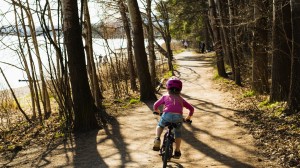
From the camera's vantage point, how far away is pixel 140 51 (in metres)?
13.4

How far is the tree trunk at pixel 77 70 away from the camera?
9.25 metres

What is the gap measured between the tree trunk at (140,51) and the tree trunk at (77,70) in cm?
403

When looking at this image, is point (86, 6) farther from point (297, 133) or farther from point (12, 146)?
point (297, 133)

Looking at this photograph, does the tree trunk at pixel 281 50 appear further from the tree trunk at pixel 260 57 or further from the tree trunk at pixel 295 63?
the tree trunk at pixel 260 57

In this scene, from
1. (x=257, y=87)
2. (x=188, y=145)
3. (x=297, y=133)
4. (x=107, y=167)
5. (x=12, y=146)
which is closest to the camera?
(x=107, y=167)

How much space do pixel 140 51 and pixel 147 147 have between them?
628cm

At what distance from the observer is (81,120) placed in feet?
31.2

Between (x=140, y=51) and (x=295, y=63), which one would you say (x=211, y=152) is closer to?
(x=295, y=63)

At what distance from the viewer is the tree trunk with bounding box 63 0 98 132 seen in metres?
9.25

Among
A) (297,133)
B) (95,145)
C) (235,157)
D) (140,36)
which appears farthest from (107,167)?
(140,36)

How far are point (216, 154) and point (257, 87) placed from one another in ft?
21.4

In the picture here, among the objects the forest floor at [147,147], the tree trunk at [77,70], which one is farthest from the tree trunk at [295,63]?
the tree trunk at [77,70]

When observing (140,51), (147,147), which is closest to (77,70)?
(147,147)

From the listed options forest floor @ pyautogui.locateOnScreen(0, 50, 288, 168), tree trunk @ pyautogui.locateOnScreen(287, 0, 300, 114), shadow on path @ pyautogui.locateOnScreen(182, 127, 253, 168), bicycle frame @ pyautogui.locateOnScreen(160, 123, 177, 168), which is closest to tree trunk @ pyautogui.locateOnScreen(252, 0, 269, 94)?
forest floor @ pyautogui.locateOnScreen(0, 50, 288, 168)
